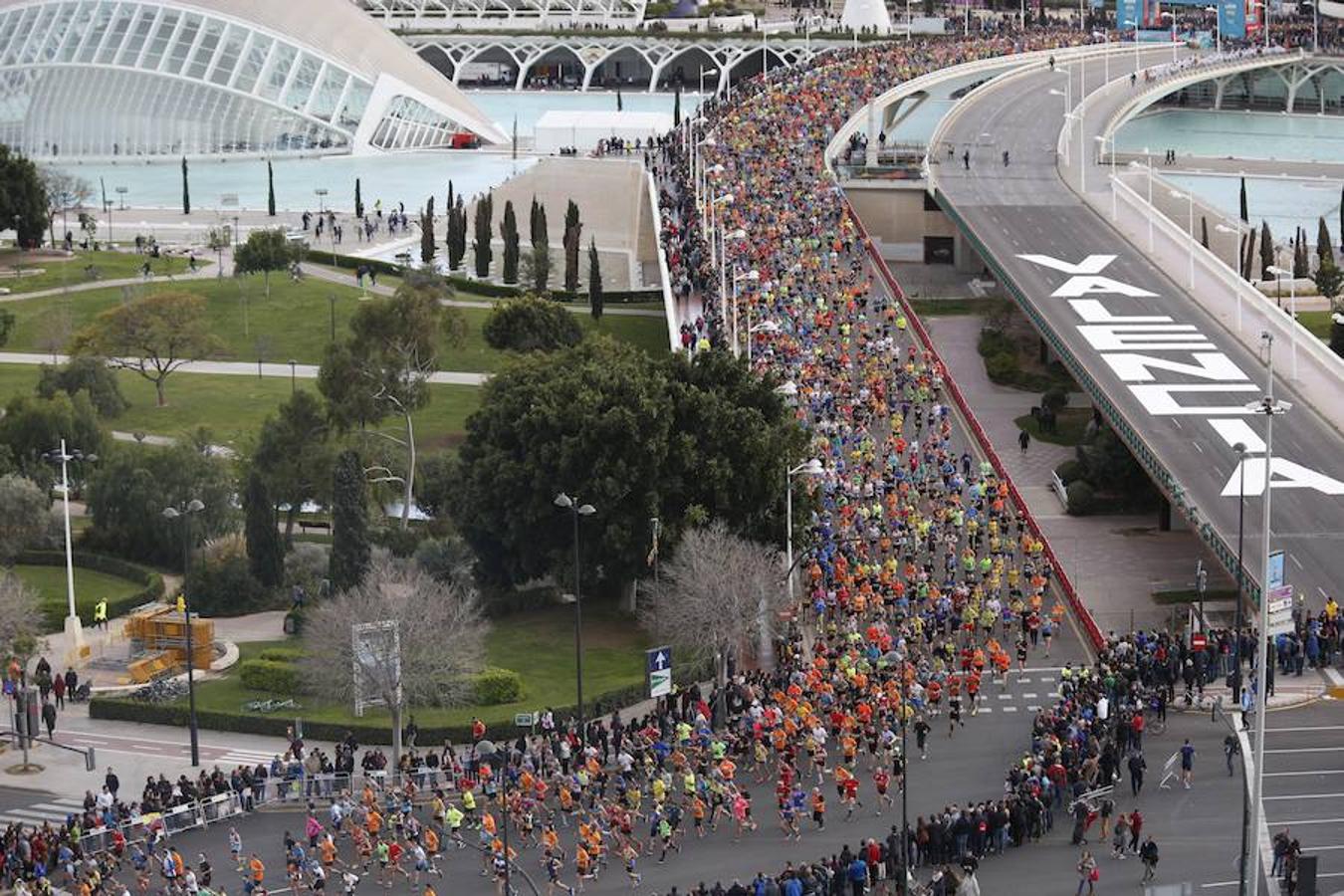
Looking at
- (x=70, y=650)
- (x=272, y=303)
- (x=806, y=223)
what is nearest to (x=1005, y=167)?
(x=806, y=223)

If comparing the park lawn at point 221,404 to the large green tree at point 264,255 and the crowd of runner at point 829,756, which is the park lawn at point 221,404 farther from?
the crowd of runner at point 829,756

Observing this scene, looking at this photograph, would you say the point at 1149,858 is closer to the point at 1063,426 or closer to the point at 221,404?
the point at 1063,426

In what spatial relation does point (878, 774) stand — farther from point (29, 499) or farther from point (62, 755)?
point (29, 499)

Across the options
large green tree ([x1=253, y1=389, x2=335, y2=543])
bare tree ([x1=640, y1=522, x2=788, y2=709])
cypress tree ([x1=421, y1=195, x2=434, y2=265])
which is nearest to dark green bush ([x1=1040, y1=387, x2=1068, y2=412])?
large green tree ([x1=253, y1=389, x2=335, y2=543])

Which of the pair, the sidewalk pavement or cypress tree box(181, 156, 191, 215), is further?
cypress tree box(181, 156, 191, 215)

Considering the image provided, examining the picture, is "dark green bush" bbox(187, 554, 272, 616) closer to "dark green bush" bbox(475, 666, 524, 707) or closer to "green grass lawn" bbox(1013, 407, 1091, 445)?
"dark green bush" bbox(475, 666, 524, 707)

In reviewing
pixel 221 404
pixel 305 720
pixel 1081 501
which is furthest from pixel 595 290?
pixel 305 720
